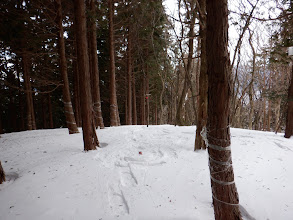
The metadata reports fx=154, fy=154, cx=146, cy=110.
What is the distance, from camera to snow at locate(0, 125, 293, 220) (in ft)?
7.02

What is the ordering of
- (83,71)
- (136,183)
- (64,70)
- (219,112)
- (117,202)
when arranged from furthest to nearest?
(64,70) < (83,71) < (136,183) < (117,202) < (219,112)

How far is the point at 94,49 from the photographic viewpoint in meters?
7.36

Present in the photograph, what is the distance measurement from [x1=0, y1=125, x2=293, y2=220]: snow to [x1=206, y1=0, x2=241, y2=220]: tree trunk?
20.2 inches

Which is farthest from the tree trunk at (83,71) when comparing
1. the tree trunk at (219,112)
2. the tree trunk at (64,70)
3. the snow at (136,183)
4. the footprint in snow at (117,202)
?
the tree trunk at (219,112)

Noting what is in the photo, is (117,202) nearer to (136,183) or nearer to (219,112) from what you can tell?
(136,183)

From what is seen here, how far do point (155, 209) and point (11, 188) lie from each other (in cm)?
246

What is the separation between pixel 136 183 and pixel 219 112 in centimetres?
201

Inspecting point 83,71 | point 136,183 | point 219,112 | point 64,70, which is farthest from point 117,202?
point 64,70

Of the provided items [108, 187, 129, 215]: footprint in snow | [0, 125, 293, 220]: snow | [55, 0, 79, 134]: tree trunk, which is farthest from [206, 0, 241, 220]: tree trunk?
[55, 0, 79, 134]: tree trunk

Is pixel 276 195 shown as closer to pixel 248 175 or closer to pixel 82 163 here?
pixel 248 175

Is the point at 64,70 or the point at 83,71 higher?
the point at 64,70

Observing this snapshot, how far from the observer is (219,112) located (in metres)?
1.65

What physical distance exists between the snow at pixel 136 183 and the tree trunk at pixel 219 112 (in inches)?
20.2

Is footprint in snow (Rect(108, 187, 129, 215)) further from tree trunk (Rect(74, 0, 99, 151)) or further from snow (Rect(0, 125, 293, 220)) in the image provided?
tree trunk (Rect(74, 0, 99, 151))
